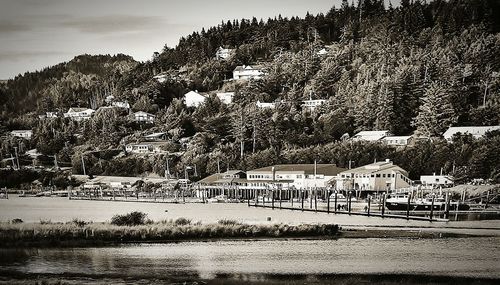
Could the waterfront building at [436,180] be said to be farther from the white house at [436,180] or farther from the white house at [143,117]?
the white house at [143,117]

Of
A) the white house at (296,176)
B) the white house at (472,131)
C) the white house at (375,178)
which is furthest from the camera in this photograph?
the white house at (472,131)

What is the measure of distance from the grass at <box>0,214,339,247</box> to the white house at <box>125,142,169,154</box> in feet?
106

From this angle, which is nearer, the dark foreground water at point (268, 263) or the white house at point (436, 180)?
the dark foreground water at point (268, 263)

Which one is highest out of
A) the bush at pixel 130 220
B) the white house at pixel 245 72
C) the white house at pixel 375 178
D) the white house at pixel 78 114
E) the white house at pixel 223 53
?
the white house at pixel 223 53

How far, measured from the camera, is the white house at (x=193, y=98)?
65825 mm

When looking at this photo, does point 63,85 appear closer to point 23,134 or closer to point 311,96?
point 23,134

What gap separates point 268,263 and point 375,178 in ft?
72.5

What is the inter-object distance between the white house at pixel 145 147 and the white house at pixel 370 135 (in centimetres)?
2065

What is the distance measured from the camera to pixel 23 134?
41938 mm

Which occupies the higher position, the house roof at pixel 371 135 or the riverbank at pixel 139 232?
the house roof at pixel 371 135

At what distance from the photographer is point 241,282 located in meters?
12.3

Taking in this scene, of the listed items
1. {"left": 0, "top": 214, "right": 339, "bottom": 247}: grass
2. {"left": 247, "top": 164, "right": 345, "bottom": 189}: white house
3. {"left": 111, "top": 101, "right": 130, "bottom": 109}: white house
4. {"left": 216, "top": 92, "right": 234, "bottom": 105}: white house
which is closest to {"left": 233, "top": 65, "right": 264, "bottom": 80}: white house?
{"left": 216, "top": 92, "right": 234, "bottom": 105}: white house

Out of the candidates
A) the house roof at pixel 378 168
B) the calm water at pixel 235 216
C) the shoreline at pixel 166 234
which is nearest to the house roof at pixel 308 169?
the house roof at pixel 378 168

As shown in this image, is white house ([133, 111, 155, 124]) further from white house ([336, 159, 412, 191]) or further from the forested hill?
white house ([336, 159, 412, 191])
